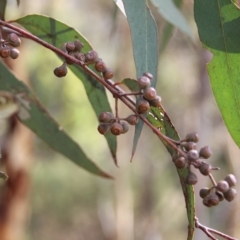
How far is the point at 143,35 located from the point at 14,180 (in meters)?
1.91

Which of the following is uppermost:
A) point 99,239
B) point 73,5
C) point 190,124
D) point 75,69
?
point 75,69

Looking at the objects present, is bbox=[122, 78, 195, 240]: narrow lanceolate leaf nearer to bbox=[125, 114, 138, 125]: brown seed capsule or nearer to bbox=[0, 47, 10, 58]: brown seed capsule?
bbox=[125, 114, 138, 125]: brown seed capsule

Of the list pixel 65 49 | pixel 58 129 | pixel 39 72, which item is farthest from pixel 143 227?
pixel 65 49

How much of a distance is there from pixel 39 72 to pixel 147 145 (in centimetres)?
215

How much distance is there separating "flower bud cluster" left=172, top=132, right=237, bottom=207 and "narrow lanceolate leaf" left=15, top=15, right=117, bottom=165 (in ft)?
0.96

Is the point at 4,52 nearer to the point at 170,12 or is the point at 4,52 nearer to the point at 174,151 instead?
the point at 174,151

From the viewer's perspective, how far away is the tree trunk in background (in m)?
2.49

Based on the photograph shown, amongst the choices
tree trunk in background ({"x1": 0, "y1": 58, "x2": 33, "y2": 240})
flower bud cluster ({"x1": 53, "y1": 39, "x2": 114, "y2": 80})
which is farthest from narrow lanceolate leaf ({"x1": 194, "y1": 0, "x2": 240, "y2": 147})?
tree trunk in background ({"x1": 0, "y1": 58, "x2": 33, "y2": 240})

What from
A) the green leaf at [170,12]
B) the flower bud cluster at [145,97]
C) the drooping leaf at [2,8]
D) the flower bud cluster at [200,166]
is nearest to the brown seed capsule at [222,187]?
the flower bud cluster at [200,166]

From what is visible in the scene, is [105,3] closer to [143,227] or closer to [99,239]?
[143,227]

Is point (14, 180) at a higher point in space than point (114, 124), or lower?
lower

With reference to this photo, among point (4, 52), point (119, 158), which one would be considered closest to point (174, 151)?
point (4, 52)

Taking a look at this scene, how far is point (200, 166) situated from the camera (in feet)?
2.07

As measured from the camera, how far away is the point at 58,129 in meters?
1.13
